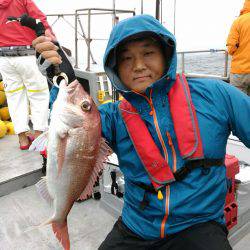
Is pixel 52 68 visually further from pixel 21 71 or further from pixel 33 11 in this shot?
pixel 21 71

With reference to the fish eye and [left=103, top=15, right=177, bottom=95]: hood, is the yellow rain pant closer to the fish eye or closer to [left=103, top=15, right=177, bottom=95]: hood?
[left=103, top=15, right=177, bottom=95]: hood

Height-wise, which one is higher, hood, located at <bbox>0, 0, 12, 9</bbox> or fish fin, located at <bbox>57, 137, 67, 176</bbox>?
hood, located at <bbox>0, 0, 12, 9</bbox>

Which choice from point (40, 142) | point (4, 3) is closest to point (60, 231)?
point (40, 142)

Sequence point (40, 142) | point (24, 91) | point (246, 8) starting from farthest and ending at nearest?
1. point (246, 8)
2. point (24, 91)
3. point (40, 142)

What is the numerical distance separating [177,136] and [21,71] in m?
3.12

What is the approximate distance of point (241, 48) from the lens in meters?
5.83

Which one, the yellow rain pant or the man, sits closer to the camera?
the man

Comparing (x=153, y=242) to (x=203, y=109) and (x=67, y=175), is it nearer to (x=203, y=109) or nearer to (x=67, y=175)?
(x=67, y=175)

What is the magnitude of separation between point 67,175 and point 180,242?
30.3 inches

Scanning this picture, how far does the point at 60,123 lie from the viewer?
5.67ft

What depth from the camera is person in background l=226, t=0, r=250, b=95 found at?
5.65 m

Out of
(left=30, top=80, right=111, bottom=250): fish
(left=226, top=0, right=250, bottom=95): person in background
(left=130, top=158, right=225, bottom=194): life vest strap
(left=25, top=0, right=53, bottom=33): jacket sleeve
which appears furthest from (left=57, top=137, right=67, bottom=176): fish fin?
(left=226, top=0, right=250, bottom=95): person in background

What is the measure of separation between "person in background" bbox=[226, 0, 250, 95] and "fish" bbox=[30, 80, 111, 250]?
464 centimetres

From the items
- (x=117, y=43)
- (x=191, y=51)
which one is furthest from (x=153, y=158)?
(x=191, y=51)
